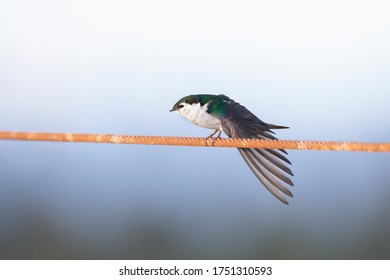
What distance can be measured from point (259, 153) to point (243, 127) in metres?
0.17

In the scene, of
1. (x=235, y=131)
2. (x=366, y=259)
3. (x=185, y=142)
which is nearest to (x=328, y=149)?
(x=185, y=142)

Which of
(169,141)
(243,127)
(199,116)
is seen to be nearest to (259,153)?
(243,127)

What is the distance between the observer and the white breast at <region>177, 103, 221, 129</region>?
2220mm

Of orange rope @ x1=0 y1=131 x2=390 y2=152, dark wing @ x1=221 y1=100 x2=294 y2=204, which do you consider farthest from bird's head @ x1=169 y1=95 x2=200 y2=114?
orange rope @ x1=0 y1=131 x2=390 y2=152

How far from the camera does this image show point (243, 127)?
206cm

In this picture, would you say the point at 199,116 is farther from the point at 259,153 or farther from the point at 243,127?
the point at 259,153

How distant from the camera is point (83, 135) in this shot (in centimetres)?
138

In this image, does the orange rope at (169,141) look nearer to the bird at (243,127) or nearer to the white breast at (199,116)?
the bird at (243,127)

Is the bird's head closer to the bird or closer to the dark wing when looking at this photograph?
the bird

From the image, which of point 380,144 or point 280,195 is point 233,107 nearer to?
point 280,195

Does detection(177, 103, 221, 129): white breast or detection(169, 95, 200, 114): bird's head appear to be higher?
detection(169, 95, 200, 114): bird's head

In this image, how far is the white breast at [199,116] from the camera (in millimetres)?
2220

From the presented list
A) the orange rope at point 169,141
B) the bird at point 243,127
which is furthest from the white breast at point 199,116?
the orange rope at point 169,141

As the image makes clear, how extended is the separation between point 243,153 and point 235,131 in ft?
0.48
